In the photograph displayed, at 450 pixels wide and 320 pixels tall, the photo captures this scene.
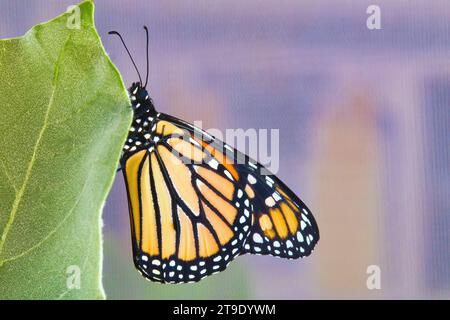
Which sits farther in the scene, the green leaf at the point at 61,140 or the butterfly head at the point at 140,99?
the butterfly head at the point at 140,99

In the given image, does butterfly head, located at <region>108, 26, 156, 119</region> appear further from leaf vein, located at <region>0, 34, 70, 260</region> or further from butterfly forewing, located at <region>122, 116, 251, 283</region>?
leaf vein, located at <region>0, 34, 70, 260</region>

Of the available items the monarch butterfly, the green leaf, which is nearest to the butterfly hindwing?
the monarch butterfly

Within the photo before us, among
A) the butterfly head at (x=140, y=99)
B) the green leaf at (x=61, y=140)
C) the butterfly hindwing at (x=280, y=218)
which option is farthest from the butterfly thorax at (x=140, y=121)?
the green leaf at (x=61, y=140)

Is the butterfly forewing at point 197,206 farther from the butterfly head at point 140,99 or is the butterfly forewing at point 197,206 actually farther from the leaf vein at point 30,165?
the leaf vein at point 30,165

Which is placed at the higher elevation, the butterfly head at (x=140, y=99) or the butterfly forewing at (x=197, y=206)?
the butterfly head at (x=140, y=99)

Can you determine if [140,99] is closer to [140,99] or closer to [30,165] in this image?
[140,99]
